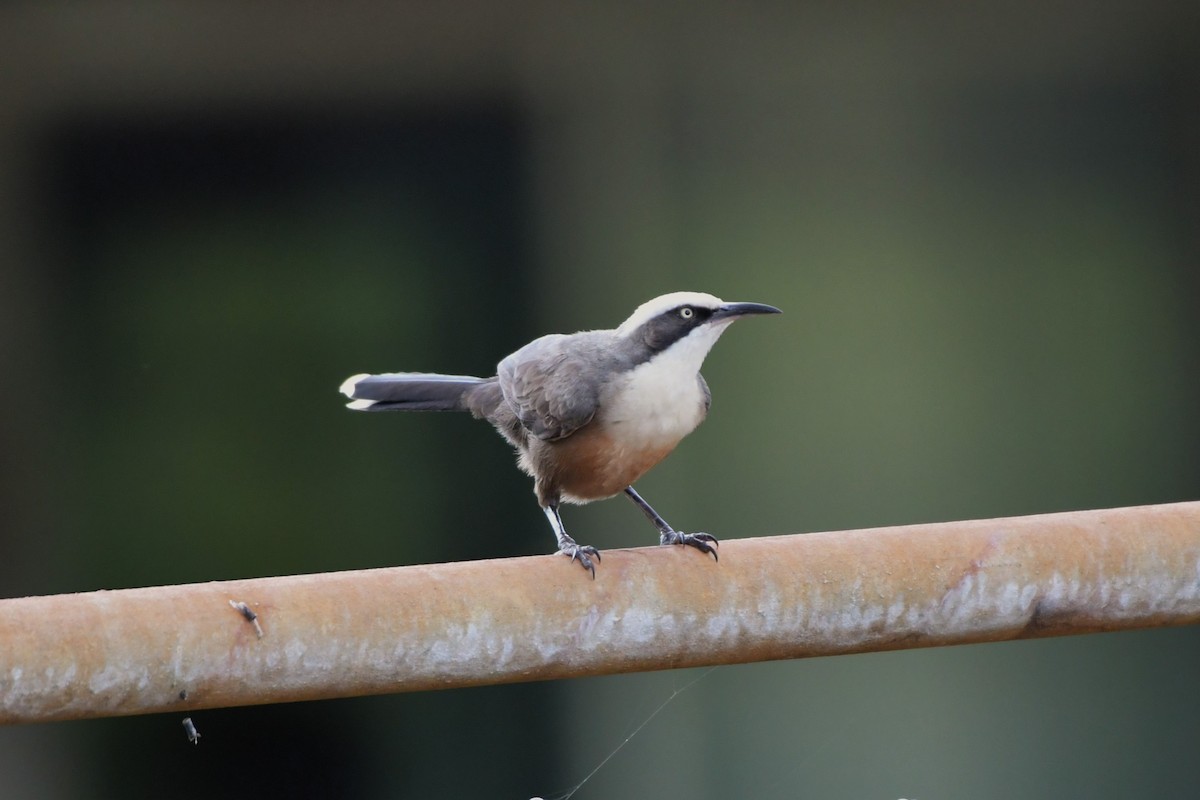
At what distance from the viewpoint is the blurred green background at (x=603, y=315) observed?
4.70 metres

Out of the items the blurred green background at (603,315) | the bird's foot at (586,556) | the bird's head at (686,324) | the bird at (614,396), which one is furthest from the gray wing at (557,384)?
the blurred green background at (603,315)

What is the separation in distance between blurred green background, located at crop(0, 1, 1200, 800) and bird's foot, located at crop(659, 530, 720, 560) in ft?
6.15

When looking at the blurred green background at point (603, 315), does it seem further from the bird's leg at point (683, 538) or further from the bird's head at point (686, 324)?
the bird's head at point (686, 324)

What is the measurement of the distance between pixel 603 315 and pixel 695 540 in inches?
92.2

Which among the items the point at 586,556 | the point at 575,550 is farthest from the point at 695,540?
the point at 586,556

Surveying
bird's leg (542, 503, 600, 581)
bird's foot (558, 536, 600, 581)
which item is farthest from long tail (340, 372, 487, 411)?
bird's foot (558, 536, 600, 581)

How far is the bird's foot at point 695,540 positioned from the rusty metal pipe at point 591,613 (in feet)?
0.11

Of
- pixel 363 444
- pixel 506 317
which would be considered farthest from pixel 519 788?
pixel 506 317

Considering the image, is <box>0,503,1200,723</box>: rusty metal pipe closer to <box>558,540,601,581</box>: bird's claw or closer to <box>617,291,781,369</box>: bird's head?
<box>558,540,601,581</box>: bird's claw

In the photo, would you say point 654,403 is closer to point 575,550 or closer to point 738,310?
point 738,310

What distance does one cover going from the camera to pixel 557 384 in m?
3.07

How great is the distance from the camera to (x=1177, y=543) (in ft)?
6.86

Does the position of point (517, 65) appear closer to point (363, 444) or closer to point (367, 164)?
point (367, 164)

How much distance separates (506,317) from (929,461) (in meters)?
1.62
